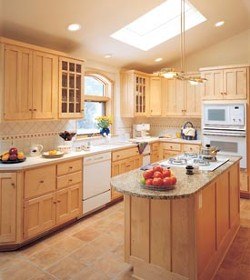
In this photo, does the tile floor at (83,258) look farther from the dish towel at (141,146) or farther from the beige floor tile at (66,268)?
the dish towel at (141,146)

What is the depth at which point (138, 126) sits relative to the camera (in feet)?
18.9

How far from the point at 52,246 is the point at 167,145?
331 cm

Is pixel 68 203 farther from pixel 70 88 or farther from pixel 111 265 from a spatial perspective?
pixel 70 88

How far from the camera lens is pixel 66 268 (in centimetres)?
268

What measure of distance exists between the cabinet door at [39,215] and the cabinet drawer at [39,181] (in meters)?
0.08

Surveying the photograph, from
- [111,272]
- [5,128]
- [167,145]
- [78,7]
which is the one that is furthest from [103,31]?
[111,272]

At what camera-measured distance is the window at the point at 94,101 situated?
486 centimetres

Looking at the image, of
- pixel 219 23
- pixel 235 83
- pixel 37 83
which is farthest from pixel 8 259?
pixel 219 23

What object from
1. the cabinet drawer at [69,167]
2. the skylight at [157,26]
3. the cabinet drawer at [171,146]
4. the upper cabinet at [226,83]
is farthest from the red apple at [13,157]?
the upper cabinet at [226,83]

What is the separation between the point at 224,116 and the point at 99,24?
2722 mm

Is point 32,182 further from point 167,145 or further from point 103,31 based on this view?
point 167,145

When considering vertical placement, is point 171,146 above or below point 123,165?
above

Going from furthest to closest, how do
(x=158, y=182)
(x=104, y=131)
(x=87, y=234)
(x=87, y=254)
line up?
(x=104, y=131) < (x=87, y=234) < (x=87, y=254) < (x=158, y=182)

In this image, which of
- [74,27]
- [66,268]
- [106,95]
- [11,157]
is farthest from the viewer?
[106,95]
